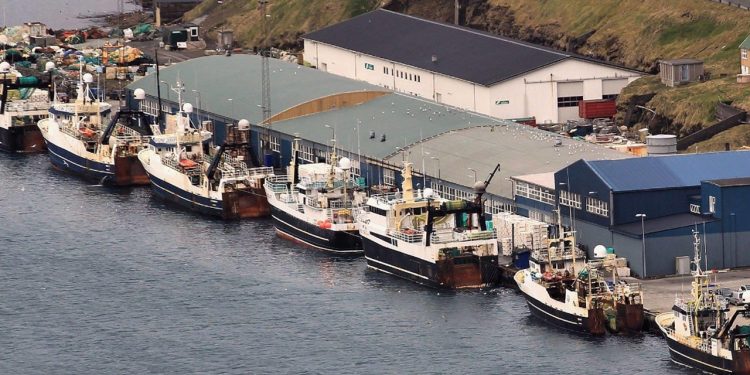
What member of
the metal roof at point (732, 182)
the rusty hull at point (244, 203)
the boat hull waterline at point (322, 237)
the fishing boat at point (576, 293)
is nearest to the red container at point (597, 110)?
the rusty hull at point (244, 203)

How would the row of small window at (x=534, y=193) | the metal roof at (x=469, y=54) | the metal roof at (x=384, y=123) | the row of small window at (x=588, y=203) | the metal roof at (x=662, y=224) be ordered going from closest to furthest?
the metal roof at (x=662, y=224) → the row of small window at (x=588, y=203) → the row of small window at (x=534, y=193) → the metal roof at (x=384, y=123) → the metal roof at (x=469, y=54)

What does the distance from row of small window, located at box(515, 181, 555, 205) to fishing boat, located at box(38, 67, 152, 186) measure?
42.9 metres

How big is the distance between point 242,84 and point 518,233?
2079 inches

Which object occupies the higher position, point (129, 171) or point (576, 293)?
point (129, 171)

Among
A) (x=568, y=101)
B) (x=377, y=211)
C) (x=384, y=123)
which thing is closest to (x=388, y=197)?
(x=377, y=211)

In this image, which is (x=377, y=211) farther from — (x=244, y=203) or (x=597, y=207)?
(x=244, y=203)

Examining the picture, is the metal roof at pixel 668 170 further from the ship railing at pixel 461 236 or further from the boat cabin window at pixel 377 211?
the boat cabin window at pixel 377 211

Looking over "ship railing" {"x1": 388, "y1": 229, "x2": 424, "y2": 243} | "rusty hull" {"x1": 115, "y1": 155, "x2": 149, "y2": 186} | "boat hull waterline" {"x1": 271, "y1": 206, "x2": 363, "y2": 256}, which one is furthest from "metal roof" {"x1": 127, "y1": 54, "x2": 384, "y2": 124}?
"ship railing" {"x1": 388, "y1": 229, "x2": 424, "y2": 243}

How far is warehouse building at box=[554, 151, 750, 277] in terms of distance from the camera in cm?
13000

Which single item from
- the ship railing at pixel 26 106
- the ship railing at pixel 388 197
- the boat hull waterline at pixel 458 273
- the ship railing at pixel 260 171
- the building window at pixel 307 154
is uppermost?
the ship railing at pixel 26 106

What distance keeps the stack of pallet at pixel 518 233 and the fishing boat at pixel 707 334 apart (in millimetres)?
20637

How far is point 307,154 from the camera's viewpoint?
166125 millimetres

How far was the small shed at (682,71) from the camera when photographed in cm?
17575

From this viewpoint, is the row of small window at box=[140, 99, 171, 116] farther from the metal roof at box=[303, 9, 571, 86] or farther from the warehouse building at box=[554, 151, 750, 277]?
the warehouse building at box=[554, 151, 750, 277]
